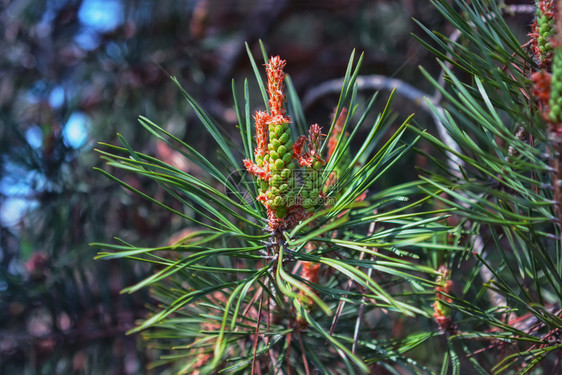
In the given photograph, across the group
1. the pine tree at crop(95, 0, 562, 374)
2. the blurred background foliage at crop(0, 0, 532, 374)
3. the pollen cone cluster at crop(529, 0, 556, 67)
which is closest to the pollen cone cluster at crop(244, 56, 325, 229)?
the pine tree at crop(95, 0, 562, 374)

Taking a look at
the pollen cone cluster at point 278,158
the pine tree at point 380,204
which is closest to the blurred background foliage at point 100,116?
the pine tree at point 380,204

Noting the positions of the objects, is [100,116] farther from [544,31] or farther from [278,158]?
[544,31]

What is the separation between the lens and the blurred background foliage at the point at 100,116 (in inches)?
34.0

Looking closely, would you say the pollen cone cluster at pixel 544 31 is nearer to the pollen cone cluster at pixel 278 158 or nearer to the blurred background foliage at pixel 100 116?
the pollen cone cluster at pixel 278 158

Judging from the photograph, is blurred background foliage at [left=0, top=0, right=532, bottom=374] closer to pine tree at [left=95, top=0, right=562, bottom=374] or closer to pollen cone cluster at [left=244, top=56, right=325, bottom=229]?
pine tree at [left=95, top=0, right=562, bottom=374]

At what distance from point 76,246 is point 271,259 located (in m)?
0.69

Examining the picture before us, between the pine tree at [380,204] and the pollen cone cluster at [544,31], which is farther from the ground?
the pollen cone cluster at [544,31]

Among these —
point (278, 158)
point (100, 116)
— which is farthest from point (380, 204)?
point (100, 116)

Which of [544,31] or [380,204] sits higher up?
[544,31]

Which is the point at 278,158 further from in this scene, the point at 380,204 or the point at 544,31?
the point at 544,31

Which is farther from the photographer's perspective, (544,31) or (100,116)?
(100,116)

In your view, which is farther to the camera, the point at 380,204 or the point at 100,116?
the point at 100,116

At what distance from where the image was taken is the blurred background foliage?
0.86m

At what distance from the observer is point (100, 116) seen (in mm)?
1394
